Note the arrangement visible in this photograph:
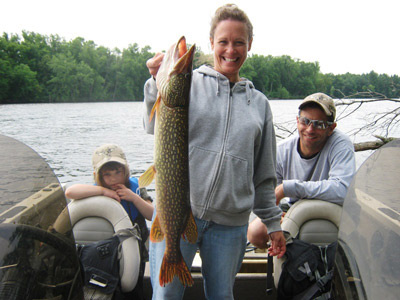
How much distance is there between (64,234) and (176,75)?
0.85 meters

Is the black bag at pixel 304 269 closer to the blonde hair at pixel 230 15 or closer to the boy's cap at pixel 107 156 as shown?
the blonde hair at pixel 230 15

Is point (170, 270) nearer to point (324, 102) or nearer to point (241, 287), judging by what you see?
point (241, 287)

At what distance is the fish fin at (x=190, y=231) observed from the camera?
172 centimetres

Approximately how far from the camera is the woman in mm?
1757

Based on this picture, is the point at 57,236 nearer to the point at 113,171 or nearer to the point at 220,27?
the point at 220,27

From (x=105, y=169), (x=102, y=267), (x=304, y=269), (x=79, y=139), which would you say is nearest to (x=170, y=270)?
(x=102, y=267)

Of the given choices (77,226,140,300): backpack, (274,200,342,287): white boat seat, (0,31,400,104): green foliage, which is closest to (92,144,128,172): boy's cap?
(77,226,140,300): backpack

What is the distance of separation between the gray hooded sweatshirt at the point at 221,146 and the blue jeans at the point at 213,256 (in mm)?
64

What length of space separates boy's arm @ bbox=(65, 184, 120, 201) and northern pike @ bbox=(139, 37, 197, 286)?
1.17 meters

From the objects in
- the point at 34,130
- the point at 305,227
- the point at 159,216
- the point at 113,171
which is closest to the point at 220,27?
the point at 159,216

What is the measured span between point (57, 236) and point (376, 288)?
1283 mm

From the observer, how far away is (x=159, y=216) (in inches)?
67.4

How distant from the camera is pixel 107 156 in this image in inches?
124

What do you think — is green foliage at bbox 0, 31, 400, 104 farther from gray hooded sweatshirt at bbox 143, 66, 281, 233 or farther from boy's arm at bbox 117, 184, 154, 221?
gray hooded sweatshirt at bbox 143, 66, 281, 233
